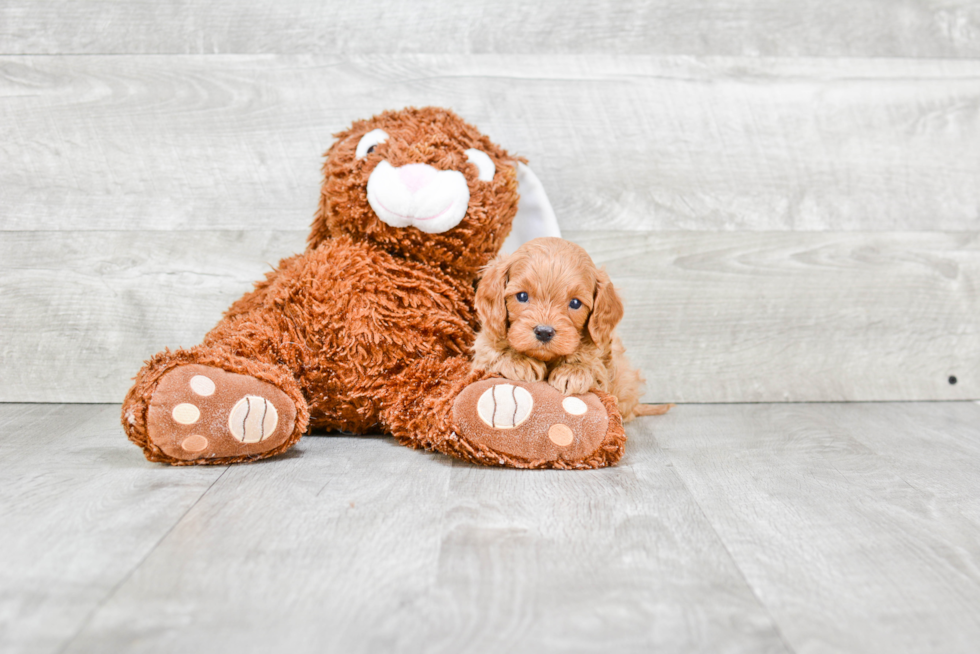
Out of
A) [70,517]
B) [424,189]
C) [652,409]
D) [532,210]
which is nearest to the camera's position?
[70,517]

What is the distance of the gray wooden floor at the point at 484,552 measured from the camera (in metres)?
0.57

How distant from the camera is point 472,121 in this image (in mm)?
1287

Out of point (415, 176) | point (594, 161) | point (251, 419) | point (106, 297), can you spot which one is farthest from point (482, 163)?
point (106, 297)

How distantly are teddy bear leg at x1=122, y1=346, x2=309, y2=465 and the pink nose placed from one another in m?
0.28

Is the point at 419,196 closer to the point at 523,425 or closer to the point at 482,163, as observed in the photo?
the point at 482,163

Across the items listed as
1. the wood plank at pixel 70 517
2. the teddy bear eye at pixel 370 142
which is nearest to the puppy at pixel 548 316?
the teddy bear eye at pixel 370 142

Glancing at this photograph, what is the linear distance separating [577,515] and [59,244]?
941mm

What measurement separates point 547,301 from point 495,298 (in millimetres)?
61

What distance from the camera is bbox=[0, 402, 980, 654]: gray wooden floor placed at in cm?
57

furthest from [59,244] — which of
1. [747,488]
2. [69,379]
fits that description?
[747,488]

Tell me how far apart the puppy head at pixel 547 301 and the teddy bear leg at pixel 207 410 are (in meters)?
0.26

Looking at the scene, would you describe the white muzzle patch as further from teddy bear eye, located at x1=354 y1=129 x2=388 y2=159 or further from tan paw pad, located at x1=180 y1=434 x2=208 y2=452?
tan paw pad, located at x1=180 y1=434 x2=208 y2=452

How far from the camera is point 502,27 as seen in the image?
4.21 ft

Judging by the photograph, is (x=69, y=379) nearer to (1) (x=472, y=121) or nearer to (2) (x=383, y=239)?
(2) (x=383, y=239)
